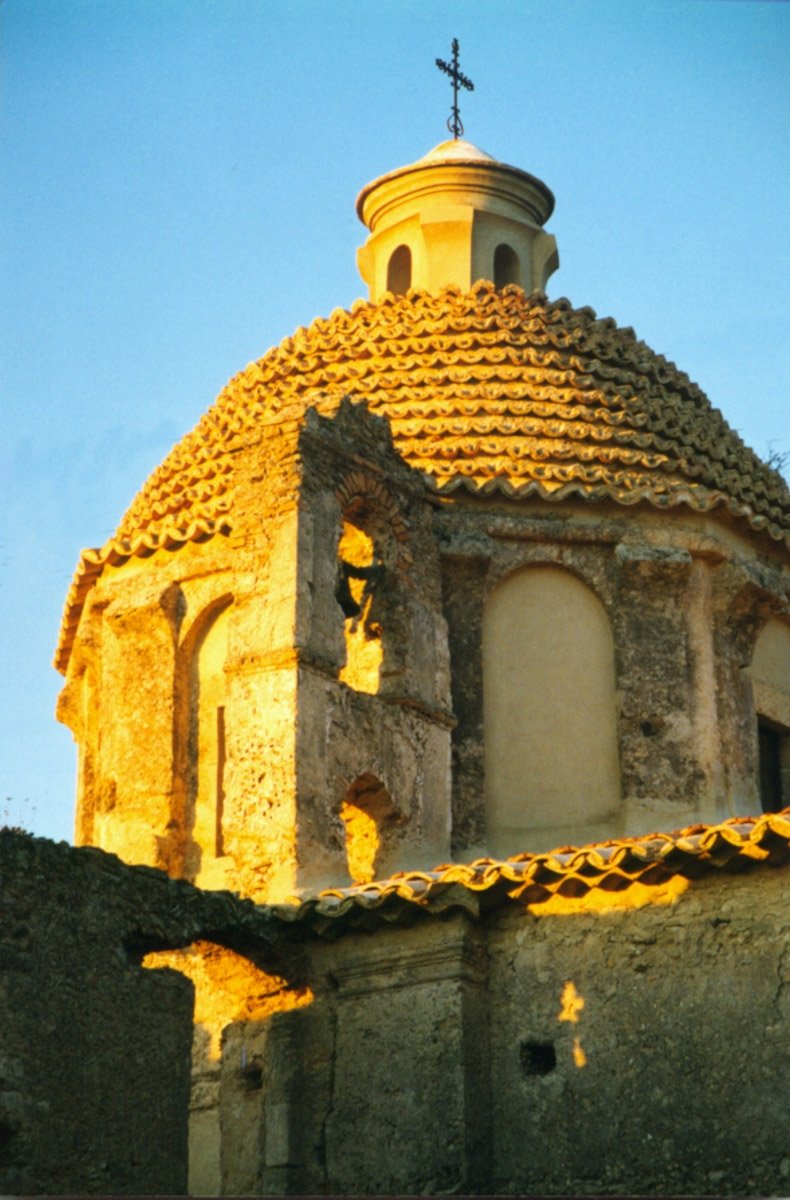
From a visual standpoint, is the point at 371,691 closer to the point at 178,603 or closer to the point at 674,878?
the point at 178,603

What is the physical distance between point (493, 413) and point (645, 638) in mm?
2309

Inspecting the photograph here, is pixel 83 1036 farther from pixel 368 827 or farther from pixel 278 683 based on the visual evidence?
pixel 368 827

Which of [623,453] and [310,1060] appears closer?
[310,1060]

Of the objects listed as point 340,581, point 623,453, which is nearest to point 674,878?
point 340,581

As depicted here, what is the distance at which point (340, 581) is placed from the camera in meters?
18.7

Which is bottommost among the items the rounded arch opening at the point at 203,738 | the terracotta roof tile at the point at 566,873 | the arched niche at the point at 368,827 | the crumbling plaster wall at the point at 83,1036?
the crumbling plaster wall at the point at 83,1036

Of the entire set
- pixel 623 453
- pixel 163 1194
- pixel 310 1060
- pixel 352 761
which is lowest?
pixel 163 1194

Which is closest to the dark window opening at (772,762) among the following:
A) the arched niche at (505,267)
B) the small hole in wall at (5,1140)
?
the arched niche at (505,267)

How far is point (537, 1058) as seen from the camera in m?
15.3

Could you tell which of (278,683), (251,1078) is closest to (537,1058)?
(251,1078)

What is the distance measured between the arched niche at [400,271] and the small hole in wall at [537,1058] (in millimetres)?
9266

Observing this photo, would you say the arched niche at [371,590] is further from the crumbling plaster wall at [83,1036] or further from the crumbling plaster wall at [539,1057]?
the crumbling plaster wall at [83,1036]

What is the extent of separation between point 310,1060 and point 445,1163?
4.25 ft

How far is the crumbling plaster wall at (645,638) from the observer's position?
62.2 feet
